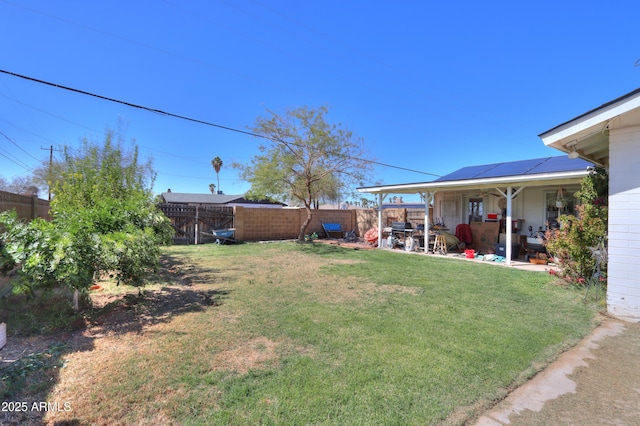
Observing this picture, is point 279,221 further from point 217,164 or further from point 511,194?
point 217,164

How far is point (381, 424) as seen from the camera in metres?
1.95

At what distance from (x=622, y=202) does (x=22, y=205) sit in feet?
34.1

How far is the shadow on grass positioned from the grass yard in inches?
1.5

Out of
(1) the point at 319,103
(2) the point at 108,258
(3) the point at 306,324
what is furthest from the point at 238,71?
→ (3) the point at 306,324

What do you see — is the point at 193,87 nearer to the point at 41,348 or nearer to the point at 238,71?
the point at 238,71

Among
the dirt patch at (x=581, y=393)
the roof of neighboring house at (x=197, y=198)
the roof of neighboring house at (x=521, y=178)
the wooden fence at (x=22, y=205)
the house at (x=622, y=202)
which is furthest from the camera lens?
the roof of neighboring house at (x=197, y=198)

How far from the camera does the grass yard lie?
6.91 feet

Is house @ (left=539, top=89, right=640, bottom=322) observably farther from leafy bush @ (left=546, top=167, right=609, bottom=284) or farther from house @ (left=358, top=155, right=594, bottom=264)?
house @ (left=358, top=155, right=594, bottom=264)

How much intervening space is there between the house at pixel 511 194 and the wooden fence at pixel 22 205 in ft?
35.6

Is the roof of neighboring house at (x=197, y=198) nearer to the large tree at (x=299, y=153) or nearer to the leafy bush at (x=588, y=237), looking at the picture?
the large tree at (x=299, y=153)

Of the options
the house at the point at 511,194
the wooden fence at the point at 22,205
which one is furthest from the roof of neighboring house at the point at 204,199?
the wooden fence at the point at 22,205

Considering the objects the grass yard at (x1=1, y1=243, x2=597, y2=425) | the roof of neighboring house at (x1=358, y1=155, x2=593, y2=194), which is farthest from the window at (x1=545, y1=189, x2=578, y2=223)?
the grass yard at (x1=1, y1=243, x2=597, y2=425)

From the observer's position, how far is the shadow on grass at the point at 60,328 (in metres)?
2.16

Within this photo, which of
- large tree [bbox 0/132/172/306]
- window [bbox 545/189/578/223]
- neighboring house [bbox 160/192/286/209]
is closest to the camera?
large tree [bbox 0/132/172/306]
